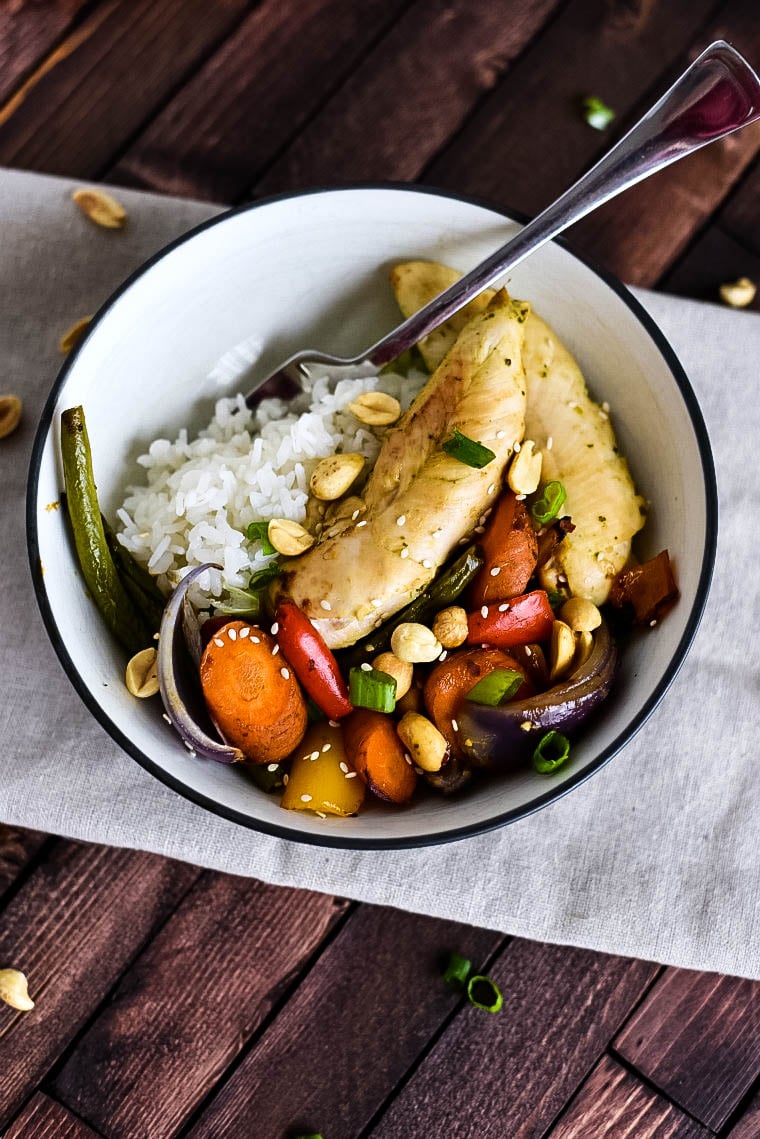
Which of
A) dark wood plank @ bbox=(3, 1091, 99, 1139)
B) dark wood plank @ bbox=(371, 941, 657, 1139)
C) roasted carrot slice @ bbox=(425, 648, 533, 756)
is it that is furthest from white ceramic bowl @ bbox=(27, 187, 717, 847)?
dark wood plank @ bbox=(3, 1091, 99, 1139)

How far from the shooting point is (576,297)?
1858 mm

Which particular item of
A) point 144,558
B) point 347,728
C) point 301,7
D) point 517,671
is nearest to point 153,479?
point 144,558

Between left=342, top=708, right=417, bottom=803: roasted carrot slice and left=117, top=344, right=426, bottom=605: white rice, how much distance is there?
0.36 meters

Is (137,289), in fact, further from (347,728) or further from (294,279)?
(347,728)

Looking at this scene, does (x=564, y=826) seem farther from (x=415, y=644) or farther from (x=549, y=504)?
(x=549, y=504)

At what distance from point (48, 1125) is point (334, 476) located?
Answer: 144cm

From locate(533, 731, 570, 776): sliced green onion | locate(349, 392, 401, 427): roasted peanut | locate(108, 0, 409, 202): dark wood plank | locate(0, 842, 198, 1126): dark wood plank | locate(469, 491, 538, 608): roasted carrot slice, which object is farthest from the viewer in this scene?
locate(108, 0, 409, 202): dark wood plank

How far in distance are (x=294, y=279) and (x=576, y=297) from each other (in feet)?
1.90

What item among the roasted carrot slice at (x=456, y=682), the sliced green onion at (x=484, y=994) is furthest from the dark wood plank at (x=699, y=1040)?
the roasted carrot slice at (x=456, y=682)

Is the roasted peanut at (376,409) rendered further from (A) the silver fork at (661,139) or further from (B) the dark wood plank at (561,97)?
(B) the dark wood plank at (561,97)

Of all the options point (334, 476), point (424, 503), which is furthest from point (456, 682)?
point (334, 476)

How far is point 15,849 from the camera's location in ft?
6.76

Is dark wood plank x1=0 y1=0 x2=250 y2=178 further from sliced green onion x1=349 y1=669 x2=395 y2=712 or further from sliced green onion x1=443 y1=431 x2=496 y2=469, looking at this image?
sliced green onion x1=349 y1=669 x2=395 y2=712

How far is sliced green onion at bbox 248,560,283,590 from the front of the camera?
1831mm
